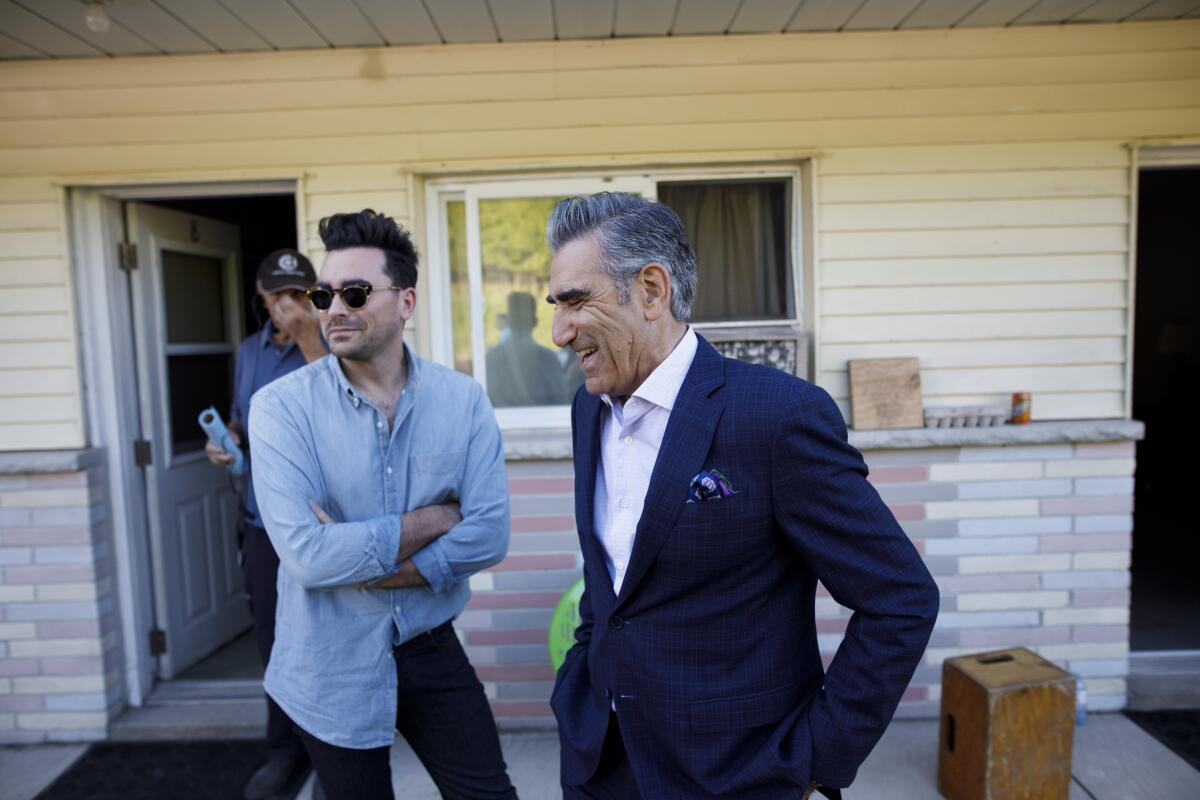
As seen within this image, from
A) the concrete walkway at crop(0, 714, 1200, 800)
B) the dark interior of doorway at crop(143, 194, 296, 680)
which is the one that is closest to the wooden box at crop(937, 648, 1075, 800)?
the concrete walkway at crop(0, 714, 1200, 800)

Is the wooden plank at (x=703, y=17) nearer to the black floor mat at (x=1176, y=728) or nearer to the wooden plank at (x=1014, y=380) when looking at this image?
the wooden plank at (x=1014, y=380)

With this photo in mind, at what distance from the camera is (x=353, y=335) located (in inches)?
78.7

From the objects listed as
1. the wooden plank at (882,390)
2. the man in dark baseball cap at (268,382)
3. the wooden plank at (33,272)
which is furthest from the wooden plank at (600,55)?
the wooden plank at (882,390)

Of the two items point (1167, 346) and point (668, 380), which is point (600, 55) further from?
point (1167, 346)

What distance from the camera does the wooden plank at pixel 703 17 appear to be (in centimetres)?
313

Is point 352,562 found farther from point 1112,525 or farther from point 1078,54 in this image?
point 1078,54

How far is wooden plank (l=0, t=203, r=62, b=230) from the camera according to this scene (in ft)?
11.7

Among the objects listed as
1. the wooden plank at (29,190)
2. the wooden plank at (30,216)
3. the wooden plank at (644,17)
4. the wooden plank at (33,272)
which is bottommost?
the wooden plank at (33,272)

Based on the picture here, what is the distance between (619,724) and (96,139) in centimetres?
368

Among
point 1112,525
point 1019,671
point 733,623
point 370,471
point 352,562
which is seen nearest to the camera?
point 733,623

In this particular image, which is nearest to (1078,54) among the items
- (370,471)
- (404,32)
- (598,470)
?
(404,32)

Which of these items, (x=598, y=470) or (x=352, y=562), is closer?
(x=598, y=470)

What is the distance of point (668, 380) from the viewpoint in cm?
149

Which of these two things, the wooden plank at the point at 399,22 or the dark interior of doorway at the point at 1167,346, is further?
the dark interior of doorway at the point at 1167,346
